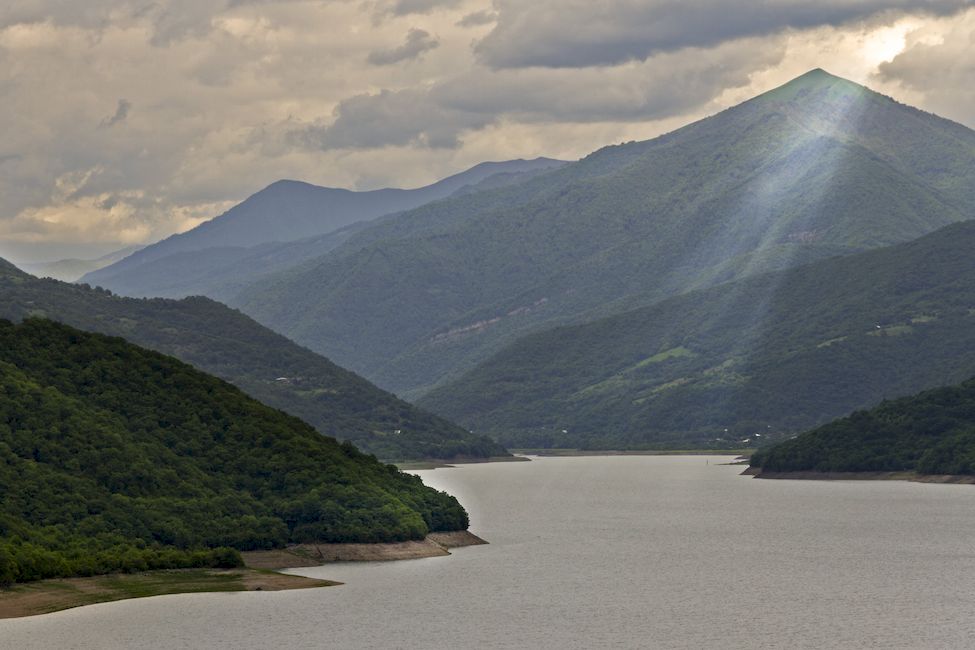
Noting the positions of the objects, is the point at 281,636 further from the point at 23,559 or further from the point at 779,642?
the point at 779,642

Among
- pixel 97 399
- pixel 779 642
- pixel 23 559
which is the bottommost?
pixel 779 642

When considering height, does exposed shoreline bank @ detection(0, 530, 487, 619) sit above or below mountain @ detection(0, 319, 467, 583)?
below

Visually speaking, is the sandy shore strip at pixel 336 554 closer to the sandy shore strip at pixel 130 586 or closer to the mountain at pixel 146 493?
the mountain at pixel 146 493

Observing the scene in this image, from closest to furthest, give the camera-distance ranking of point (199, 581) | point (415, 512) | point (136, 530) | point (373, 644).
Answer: point (373, 644) → point (199, 581) → point (136, 530) → point (415, 512)

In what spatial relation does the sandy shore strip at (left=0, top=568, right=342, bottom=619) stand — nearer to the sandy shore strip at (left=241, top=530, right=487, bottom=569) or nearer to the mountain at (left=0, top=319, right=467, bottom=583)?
the mountain at (left=0, top=319, right=467, bottom=583)

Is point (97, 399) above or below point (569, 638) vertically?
above

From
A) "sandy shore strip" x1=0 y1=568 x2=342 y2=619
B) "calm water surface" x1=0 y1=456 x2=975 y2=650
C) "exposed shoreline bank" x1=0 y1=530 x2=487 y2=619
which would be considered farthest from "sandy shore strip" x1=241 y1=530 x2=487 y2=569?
"sandy shore strip" x1=0 y1=568 x2=342 y2=619

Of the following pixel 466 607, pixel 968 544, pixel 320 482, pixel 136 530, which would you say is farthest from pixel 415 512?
pixel 968 544

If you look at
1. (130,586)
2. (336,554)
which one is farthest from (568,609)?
(336,554)

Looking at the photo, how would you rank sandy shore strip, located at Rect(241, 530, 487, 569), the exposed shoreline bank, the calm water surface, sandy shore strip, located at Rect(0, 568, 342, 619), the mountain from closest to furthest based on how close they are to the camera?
the calm water surface
sandy shore strip, located at Rect(0, 568, 342, 619)
the exposed shoreline bank
the mountain
sandy shore strip, located at Rect(241, 530, 487, 569)
